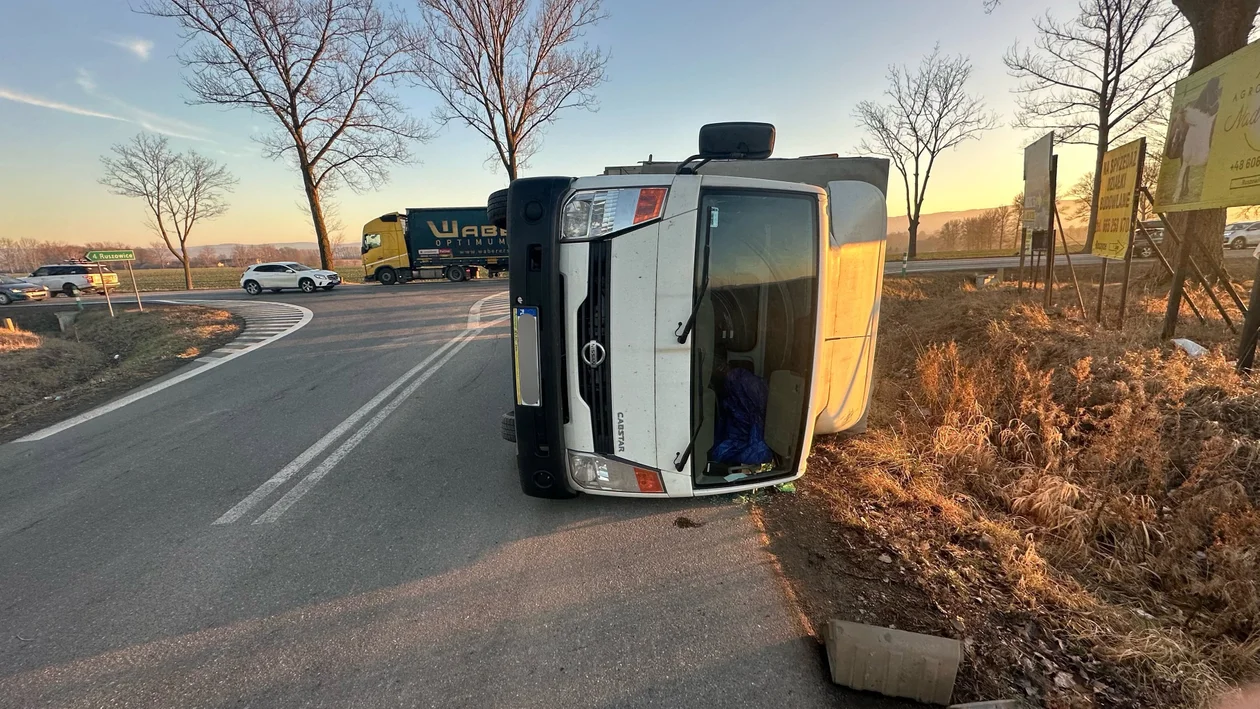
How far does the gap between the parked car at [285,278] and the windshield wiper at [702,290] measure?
913 inches

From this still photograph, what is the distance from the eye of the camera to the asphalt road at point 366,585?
2.07 meters

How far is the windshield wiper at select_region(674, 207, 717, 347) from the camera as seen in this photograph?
2.73 meters

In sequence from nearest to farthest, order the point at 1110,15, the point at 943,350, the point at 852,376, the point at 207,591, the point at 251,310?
the point at 207,591, the point at 852,376, the point at 943,350, the point at 251,310, the point at 1110,15

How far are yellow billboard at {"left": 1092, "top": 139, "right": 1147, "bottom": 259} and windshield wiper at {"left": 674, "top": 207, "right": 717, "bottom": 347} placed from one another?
6616 mm

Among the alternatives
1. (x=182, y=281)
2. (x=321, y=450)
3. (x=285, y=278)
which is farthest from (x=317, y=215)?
(x=321, y=450)

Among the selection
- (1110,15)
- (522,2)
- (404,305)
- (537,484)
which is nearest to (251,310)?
(404,305)

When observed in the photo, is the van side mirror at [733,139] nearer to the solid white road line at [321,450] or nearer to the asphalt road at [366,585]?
the asphalt road at [366,585]

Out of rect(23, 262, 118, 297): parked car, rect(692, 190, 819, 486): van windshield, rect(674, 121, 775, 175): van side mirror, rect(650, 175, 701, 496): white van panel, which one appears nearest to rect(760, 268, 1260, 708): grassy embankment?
rect(692, 190, 819, 486): van windshield

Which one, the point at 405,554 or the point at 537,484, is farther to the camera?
the point at 537,484

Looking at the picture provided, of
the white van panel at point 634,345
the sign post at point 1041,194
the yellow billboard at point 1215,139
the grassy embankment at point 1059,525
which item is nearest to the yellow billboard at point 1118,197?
the yellow billboard at point 1215,139

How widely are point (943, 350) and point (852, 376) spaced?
333cm

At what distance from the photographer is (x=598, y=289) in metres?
2.78

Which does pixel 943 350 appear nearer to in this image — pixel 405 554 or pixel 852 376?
pixel 852 376

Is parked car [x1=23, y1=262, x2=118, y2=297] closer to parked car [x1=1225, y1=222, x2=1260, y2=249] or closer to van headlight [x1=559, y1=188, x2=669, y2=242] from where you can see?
van headlight [x1=559, y1=188, x2=669, y2=242]
